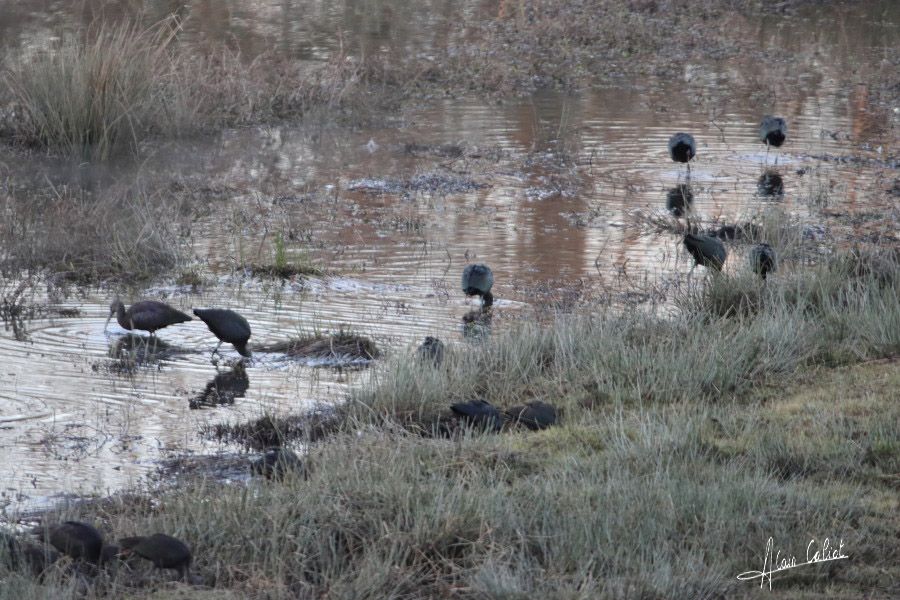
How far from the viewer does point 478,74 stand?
1844 cm

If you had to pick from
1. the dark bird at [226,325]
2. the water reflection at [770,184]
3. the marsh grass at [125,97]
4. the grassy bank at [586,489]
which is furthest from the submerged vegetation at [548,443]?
the marsh grass at [125,97]

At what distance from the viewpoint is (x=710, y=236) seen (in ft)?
31.8

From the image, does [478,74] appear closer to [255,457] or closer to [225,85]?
[225,85]

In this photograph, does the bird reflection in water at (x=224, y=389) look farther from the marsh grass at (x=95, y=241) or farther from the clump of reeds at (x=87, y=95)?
the clump of reeds at (x=87, y=95)

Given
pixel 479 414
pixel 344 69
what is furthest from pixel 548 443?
pixel 344 69

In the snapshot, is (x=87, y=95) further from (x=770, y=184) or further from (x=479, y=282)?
(x=770, y=184)

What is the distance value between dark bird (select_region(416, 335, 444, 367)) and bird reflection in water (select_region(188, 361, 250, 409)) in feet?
3.40

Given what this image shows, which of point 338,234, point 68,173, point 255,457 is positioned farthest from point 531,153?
point 255,457

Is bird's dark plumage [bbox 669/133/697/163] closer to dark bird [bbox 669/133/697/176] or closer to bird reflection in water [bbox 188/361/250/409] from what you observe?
dark bird [bbox 669/133/697/176]

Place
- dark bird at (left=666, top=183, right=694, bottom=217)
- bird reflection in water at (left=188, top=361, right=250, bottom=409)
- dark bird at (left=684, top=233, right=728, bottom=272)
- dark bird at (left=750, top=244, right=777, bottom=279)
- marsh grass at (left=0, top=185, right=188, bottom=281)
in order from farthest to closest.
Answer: dark bird at (left=666, top=183, right=694, bottom=217)
marsh grass at (left=0, top=185, right=188, bottom=281)
dark bird at (left=684, top=233, right=728, bottom=272)
dark bird at (left=750, top=244, right=777, bottom=279)
bird reflection in water at (left=188, top=361, right=250, bottom=409)

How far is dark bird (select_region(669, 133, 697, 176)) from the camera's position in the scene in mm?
12523

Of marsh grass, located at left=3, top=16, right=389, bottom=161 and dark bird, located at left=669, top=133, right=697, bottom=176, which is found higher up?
marsh grass, located at left=3, top=16, right=389, bottom=161

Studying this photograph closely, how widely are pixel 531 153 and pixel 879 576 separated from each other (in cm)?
1008
